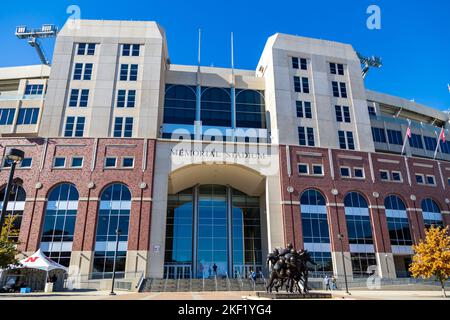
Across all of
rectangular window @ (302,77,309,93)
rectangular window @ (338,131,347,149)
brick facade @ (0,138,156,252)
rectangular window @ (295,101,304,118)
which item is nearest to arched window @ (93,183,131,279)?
brick facade @ (0,138,156,252)

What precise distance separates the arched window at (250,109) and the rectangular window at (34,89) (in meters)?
29.8

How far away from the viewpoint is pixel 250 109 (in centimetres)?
5116

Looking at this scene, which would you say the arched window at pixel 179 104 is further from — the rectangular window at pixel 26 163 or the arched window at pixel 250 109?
the rectangular window at pixel 26 163

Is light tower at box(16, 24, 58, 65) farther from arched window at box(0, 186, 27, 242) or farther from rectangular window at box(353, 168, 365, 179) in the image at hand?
rectangular window at box(353, 168, 365, 179)

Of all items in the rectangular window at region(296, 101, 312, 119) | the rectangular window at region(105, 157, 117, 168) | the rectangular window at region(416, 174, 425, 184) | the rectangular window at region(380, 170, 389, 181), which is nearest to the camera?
the rectangular window at region(105, 157, 117, 168)

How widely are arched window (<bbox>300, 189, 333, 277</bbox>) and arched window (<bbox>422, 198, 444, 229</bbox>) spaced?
613 inches

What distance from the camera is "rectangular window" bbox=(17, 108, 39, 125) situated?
152 ft

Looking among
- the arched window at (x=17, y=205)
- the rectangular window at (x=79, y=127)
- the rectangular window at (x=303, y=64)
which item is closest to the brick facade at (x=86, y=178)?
the arched window at (x=17, y=205)

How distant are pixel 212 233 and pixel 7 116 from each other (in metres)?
33.2

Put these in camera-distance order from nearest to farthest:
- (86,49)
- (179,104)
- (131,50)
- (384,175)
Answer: (384,175), (86,49), (131,50), (179,104)

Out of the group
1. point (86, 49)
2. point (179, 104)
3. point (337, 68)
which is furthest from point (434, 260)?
point (86, 49)

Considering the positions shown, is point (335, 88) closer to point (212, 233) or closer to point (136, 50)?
point (212, 233)

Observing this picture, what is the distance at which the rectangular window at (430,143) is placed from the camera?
5703cm
